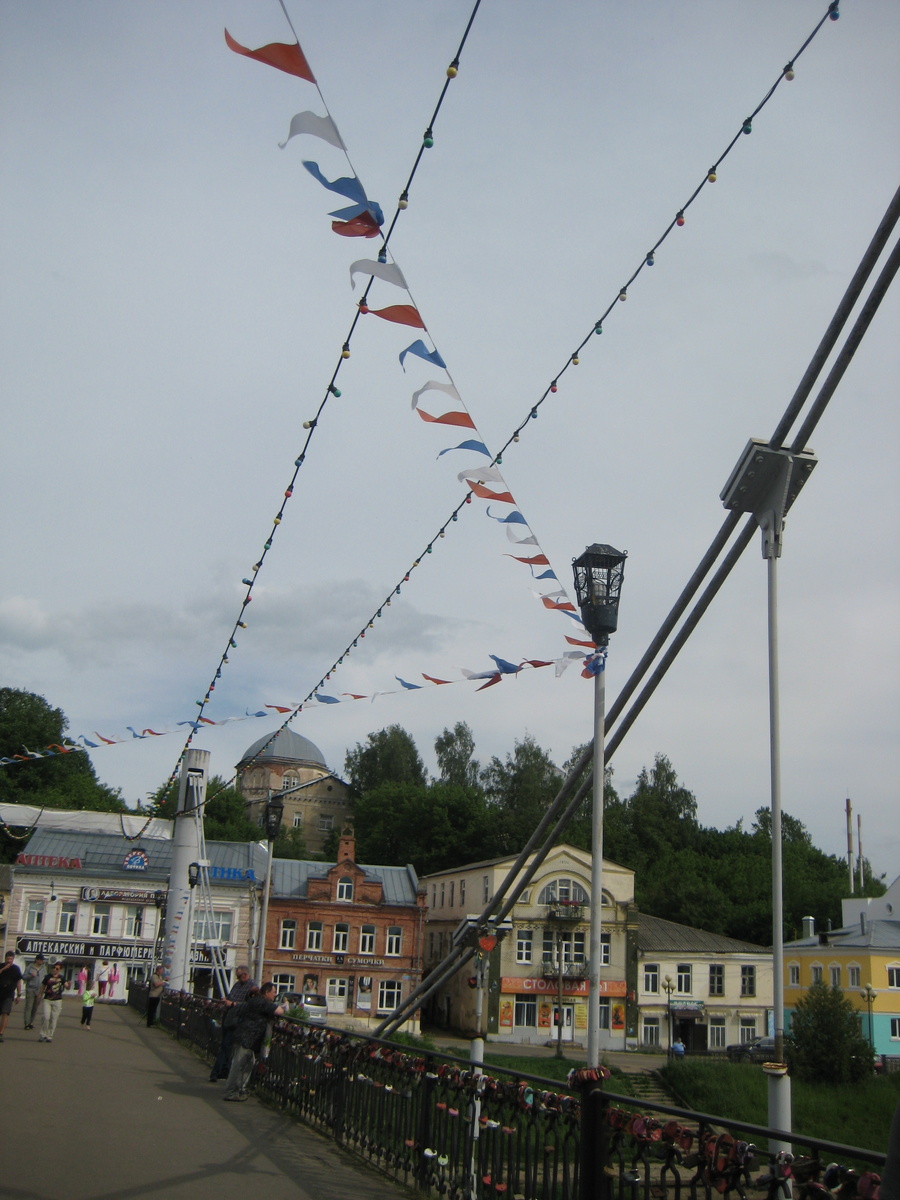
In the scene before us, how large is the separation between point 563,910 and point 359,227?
43.1 meters

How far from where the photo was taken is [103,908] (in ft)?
138

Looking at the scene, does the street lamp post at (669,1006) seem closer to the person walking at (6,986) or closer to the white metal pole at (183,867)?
the white metal pole at (183,867)

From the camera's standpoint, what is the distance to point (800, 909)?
60.0 m

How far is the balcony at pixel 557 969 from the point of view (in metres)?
44.5

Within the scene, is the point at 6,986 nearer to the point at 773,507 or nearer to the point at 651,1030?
the point at 773,507

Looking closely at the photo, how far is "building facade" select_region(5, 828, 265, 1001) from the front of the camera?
1609 inches

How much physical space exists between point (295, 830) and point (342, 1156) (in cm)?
6861

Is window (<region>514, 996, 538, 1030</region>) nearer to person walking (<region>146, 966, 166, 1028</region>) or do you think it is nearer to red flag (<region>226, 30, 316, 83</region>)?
person walking (<region>146, 966, 166, 1028</region>)

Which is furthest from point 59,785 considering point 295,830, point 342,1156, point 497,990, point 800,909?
point 342,1156

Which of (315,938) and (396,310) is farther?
(315,938)

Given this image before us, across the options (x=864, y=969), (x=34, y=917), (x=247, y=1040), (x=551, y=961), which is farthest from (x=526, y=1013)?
(x=247, y=1040)

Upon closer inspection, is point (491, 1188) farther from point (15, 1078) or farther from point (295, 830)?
point (295, 830)

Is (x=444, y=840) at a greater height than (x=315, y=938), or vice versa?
(x=444, y=840)

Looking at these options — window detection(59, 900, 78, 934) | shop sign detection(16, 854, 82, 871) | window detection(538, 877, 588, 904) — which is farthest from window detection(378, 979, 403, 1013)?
shop sign detection(16, 854, 82, 871)
